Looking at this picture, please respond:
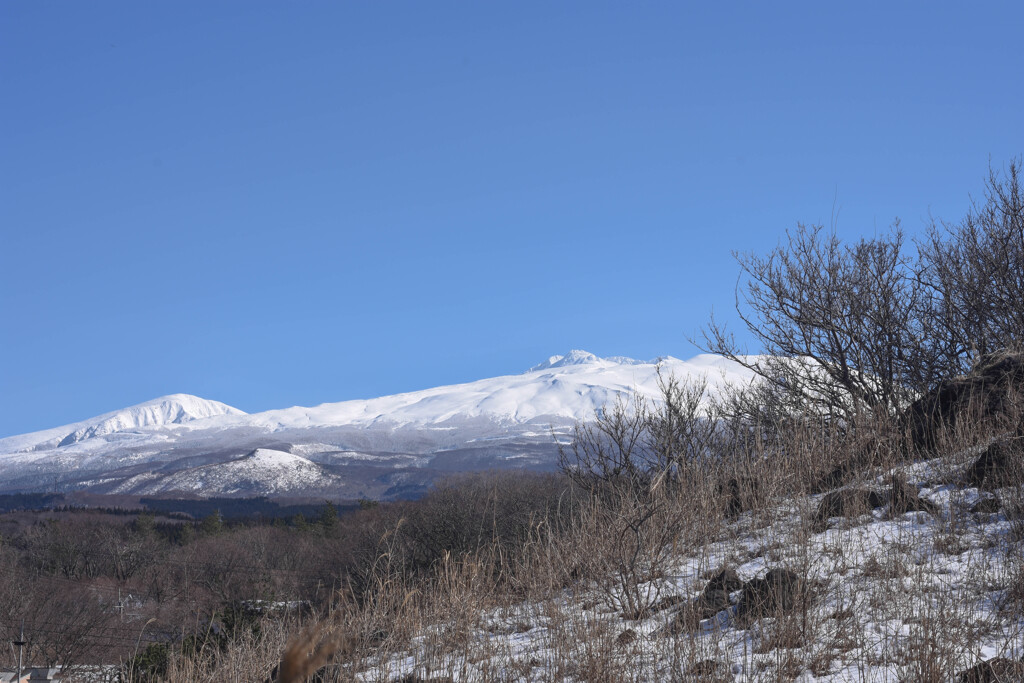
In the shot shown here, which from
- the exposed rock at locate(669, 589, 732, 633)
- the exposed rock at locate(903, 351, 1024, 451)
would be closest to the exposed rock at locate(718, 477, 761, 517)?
the exposed rock at locate(903, 351, 1024, 451)

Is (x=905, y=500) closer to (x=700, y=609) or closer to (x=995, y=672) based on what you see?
(x=700, y=609)

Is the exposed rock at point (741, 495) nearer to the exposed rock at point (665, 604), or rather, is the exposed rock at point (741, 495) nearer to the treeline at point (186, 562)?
the exposed rock at point (665, 604)

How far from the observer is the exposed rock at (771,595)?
20.5ft

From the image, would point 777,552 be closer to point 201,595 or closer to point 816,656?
point 816,656

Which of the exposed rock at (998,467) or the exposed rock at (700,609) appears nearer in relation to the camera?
the exposed rock at (700,609)

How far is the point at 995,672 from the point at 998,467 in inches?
148

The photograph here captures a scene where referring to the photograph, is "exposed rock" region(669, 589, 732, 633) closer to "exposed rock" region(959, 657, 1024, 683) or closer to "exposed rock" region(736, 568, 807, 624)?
"exposed rock" region(736, 568, 807, 624)

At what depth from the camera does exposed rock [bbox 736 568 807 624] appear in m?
6.23

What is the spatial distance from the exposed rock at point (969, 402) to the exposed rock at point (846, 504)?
1.70 metres

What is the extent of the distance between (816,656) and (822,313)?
16.8m

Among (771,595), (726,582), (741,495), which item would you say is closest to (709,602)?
(726,582)

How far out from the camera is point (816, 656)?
5656 mm

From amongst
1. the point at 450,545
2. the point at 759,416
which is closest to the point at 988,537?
the point at 759,416

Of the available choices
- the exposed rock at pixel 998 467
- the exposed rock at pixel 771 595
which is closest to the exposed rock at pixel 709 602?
the exposed rock at pixel 771 595
